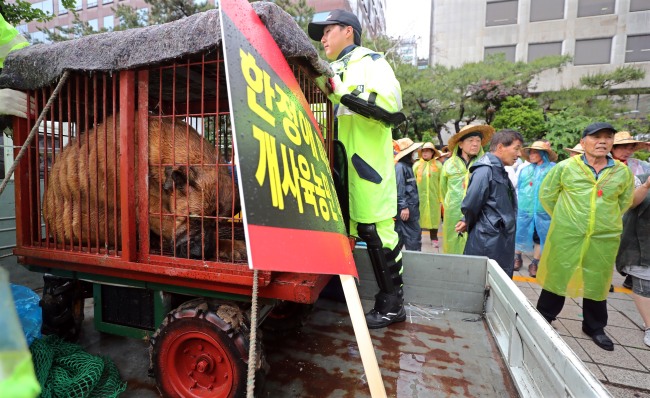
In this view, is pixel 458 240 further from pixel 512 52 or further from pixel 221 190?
pixel 512 52

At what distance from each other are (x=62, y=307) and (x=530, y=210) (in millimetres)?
7051

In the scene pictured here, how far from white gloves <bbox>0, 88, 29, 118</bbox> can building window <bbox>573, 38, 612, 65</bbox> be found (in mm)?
33313

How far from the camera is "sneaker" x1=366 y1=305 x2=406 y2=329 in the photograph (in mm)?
2449

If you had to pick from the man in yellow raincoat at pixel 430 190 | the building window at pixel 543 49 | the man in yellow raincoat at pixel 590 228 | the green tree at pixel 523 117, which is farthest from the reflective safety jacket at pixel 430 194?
the building window at pixel 543 49

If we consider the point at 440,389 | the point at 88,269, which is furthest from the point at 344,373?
the point at 88,269

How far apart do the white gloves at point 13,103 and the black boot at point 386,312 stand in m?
2.66

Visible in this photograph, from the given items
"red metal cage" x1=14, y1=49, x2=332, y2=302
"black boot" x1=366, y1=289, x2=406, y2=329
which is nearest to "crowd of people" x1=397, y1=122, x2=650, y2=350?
"black boot" x1=366, y1=289, x2=406, y2=329

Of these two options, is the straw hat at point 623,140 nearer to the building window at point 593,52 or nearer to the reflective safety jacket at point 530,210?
the reflective safety jacket at point 530,210

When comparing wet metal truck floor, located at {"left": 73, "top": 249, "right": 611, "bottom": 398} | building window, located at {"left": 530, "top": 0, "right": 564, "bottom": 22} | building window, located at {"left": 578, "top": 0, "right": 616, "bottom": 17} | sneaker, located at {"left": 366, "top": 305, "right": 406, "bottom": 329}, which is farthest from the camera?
building window, located at {"left": 530, "top": 0, "right": 564, "bottom": 22}

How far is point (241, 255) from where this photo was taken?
1.99 meters

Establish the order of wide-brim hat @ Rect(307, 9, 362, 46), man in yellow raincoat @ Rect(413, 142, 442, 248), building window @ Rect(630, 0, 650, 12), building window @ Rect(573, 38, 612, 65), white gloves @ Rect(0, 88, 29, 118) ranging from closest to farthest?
→ white gloves @ Rect(0, 88, 29, 118) → wide-brim hat @ Rect(307, 9, 362, 46) → man in yellow raincoat @ Rect(413, 142, 442, 248) → building window @ Rect(630, 0, 650, 12) → building window @ Rect(573, 38, 612, 65)

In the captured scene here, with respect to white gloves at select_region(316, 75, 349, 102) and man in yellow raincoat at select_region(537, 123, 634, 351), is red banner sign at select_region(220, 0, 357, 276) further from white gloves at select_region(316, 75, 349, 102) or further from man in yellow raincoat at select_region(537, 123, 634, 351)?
man in yellow raincoat at select_region(537, 123, 634, 351)

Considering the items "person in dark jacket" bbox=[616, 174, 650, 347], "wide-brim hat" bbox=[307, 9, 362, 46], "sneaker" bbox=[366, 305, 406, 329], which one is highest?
"wide-brim hat" bbox=[307, 9, 362, 46]

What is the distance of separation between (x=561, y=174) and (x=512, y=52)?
2898 cm
